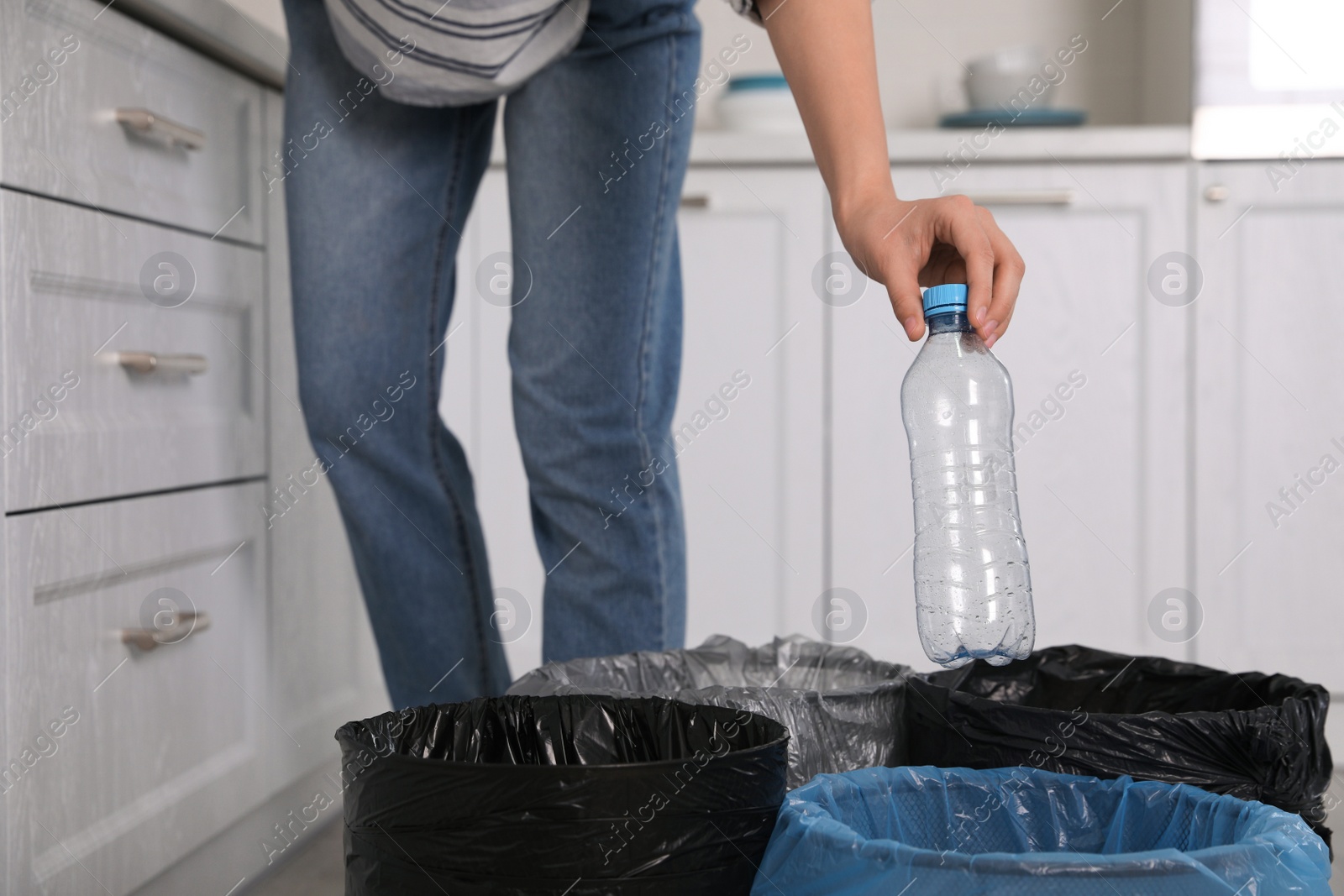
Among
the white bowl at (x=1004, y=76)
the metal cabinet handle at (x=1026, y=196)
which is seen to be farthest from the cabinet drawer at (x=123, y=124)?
the white bowl at (x=1004, y=76)

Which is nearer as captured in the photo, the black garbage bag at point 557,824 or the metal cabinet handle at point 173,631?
the black garbage bag at point 557,824

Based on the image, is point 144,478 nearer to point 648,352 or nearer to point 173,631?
point 173,631

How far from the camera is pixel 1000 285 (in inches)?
24.4

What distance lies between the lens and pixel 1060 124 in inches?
65.5

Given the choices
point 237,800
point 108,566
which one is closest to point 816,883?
point 108,566

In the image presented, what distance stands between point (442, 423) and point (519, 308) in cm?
18

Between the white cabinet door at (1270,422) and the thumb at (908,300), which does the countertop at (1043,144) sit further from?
the thumb at (908,300)

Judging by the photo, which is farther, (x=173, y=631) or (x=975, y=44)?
(x=975, y=44)

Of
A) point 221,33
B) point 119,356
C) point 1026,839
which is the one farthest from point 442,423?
point 1026,839

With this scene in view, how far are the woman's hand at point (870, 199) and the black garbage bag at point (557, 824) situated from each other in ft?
0.90

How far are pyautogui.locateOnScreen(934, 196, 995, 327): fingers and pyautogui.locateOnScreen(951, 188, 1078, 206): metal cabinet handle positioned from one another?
95cm

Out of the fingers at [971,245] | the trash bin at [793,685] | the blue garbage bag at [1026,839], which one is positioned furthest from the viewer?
the trash bin at [793,685]

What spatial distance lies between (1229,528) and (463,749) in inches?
49.4

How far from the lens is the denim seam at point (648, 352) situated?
0.98 metres
